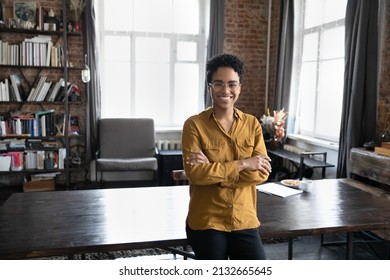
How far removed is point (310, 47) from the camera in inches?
191

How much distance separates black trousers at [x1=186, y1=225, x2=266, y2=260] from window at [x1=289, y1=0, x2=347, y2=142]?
317cm

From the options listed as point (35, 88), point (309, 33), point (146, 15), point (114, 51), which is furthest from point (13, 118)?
point (309, 33)

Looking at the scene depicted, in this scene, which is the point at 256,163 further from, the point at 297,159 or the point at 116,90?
the point at 116,90

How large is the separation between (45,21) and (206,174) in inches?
162

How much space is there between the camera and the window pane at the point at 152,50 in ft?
17.6

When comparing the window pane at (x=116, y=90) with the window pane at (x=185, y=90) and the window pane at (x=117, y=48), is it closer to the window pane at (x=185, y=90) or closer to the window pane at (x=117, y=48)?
the window pane at (x=117, y=48)

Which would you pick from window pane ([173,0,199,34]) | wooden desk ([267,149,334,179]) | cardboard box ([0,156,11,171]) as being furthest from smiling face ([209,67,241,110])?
window pane ([173,0,199,34])

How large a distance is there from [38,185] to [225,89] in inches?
153

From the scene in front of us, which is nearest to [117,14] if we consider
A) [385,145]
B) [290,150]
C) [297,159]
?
[290,150]

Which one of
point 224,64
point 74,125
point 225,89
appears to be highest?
point 224,64

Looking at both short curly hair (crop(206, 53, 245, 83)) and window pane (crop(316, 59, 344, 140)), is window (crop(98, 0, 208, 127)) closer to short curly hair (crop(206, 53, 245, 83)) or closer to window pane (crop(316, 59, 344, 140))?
window pane (crop(316, 59, 344, 140))

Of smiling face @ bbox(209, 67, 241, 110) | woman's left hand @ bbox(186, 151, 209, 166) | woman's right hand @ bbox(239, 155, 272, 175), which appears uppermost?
smiling face @ bbox(209, 67, 241, 110)

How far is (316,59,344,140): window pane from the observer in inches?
169

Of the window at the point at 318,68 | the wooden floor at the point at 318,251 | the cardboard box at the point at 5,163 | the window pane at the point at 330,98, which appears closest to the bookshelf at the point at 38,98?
the cardboard box at the point at 5,163
